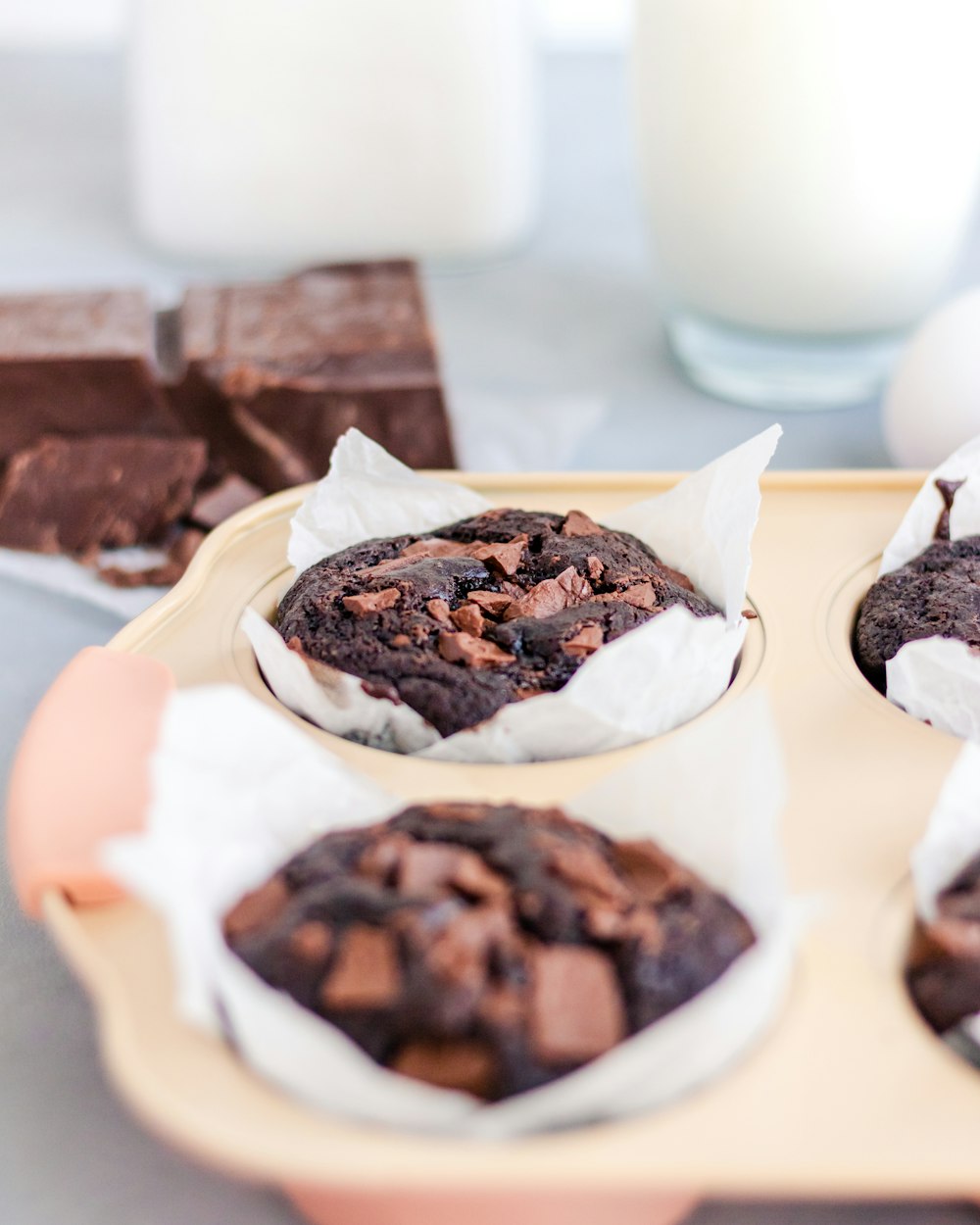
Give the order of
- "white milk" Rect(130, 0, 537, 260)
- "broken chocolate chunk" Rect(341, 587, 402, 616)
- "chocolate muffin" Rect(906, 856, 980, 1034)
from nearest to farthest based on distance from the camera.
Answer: "chocolate muffin" Rect(906, 856, 980, 1034) < "broken chocolate chunk" Rect(341, 587, 402, 616) < "white milk" Rect(130, 0, 537, 260)

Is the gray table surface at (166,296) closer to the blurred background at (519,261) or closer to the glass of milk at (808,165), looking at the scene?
the blurred background at (519,261)

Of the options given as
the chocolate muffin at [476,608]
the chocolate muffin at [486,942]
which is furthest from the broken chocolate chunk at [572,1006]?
the chocolate muffin at [476,608]

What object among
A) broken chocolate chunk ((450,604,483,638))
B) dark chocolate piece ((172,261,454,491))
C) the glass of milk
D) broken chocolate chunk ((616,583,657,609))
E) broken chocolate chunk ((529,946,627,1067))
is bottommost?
dark chocolate piece ((172,261,454,491))

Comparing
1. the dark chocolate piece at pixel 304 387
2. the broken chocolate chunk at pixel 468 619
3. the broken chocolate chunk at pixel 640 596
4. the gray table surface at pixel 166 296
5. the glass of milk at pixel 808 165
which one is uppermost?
the glass of milk at pixel 808 165

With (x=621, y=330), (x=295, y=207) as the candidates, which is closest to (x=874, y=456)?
(x=621, y=330)

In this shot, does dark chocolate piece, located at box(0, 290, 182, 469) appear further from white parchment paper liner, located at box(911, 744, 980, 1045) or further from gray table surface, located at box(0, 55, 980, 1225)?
white parchment paper liner, located at box(911, 744, 980, 1045)

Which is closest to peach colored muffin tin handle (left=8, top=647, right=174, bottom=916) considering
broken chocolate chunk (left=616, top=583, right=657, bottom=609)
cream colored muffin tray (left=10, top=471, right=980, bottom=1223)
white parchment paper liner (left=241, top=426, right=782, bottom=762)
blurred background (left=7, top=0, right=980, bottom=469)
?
cream colored muffin tray (left=10, top=471, right=980, bottom=1223)

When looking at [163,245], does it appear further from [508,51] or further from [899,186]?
[899,186]
